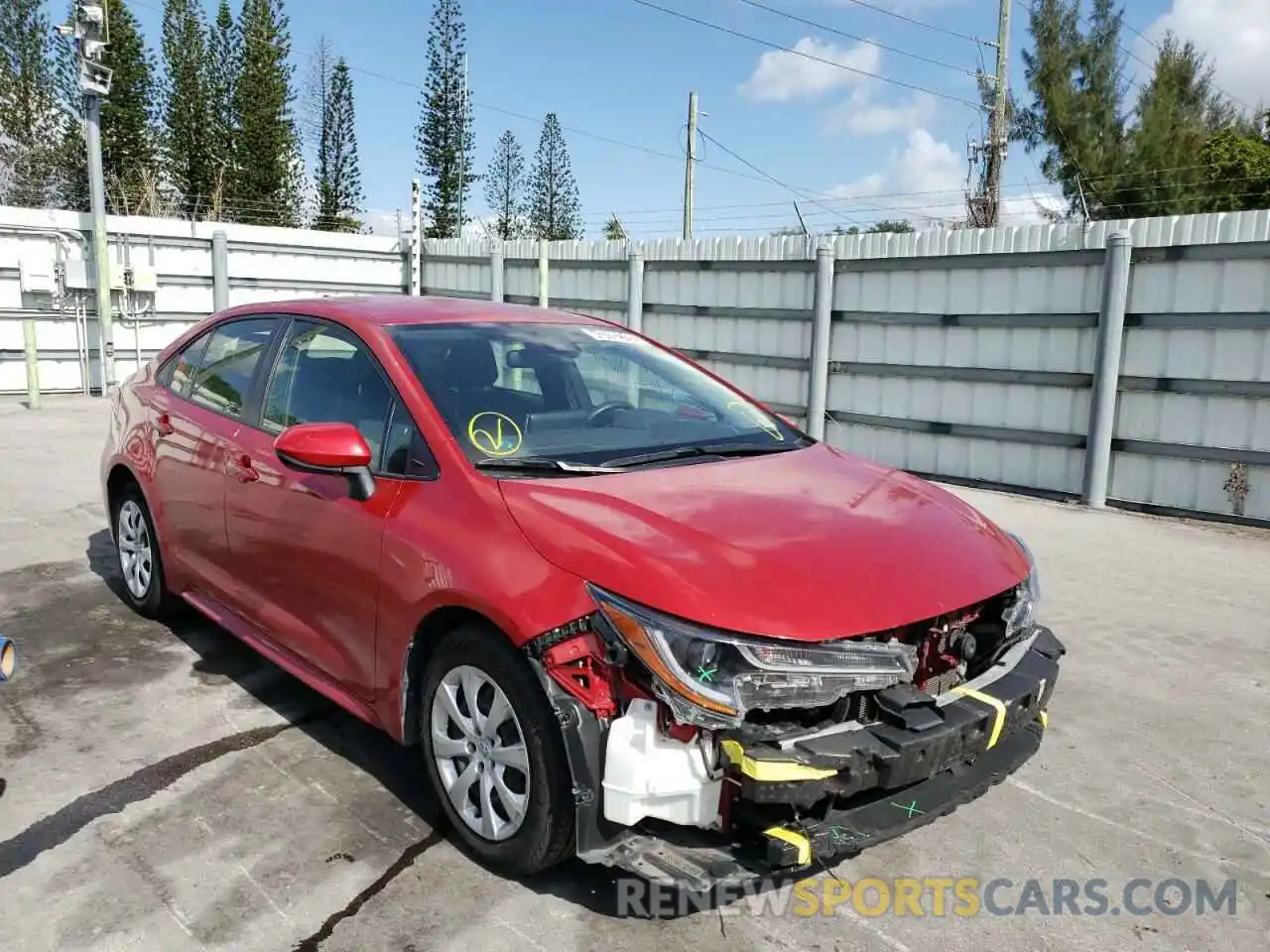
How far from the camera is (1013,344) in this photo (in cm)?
912

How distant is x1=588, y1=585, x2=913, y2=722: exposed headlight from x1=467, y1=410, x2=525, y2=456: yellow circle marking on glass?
0.89 m

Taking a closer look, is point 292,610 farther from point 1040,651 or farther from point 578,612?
point 1040,651

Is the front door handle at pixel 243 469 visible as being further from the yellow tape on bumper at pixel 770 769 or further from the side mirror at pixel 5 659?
the yellow tape on bumper at pixel 770 769

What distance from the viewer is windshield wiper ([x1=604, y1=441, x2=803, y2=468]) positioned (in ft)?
10.7

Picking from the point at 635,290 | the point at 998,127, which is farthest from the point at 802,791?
Answer: the point at 998,127

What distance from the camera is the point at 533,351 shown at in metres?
3.83

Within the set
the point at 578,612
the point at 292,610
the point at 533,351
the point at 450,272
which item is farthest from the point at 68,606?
the point at 450,272

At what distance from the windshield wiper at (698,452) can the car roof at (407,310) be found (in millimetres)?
958

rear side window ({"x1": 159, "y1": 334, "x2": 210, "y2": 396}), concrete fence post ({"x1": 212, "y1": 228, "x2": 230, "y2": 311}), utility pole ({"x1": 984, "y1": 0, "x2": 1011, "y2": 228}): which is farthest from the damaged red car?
utility pole ({"x1": 984, "y1": 0, "x2": 1011, "y2": 228})

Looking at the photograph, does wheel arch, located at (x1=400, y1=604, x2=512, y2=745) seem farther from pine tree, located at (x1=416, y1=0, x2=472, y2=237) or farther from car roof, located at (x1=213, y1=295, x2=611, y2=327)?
pine tree, located at (x1=416, y1=0, x2=472, y2=237)

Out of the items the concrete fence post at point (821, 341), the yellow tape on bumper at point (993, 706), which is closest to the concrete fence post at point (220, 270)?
the concrete fence post at point (821, 341)

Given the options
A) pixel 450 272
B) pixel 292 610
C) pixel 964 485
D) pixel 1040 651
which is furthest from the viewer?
pixel 450 272

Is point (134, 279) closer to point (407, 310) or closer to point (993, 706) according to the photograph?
point (407, 310)

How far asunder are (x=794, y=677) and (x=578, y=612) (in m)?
0.54
